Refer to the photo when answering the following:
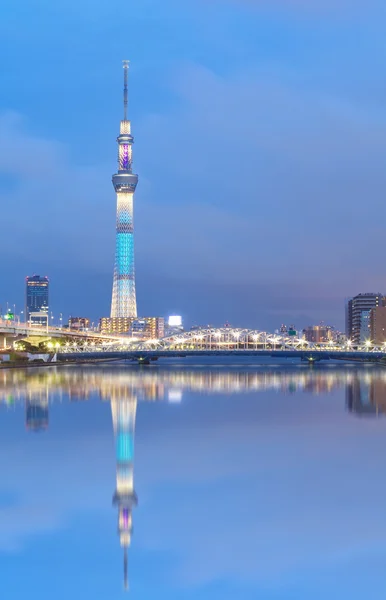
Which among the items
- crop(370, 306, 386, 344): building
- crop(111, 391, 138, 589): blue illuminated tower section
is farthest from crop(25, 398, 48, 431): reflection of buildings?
crop(370, 306, 386, 344): building

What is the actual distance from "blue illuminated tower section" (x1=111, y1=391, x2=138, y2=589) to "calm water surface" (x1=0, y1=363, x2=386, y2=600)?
39mm

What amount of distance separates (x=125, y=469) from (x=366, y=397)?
2039 centimetres

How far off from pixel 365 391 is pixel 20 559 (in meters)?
29.9

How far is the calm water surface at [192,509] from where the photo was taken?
9.94m

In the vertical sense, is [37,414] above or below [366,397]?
below

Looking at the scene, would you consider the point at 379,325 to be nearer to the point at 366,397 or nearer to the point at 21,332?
the point at 21,332

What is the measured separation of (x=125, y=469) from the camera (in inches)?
653

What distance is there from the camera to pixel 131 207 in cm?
12250

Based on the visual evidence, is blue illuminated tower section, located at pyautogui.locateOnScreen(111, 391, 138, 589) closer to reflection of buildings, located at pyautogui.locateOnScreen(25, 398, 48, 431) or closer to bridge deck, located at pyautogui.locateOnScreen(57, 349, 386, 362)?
reflection of buildings, located at pyautogui.locateOnScreen(25, 398, 48, 431)

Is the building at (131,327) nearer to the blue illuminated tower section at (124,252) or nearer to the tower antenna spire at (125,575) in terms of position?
the blue illuminated tower section at (124,252)

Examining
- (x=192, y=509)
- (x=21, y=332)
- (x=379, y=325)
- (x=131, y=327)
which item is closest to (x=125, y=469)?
(x=192, y=509)

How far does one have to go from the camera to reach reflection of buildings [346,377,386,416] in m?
29.7

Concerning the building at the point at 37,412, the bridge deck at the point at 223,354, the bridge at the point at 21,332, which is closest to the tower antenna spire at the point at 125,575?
→ the building at the point at 37,412

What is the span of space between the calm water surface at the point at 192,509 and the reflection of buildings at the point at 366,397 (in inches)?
137
